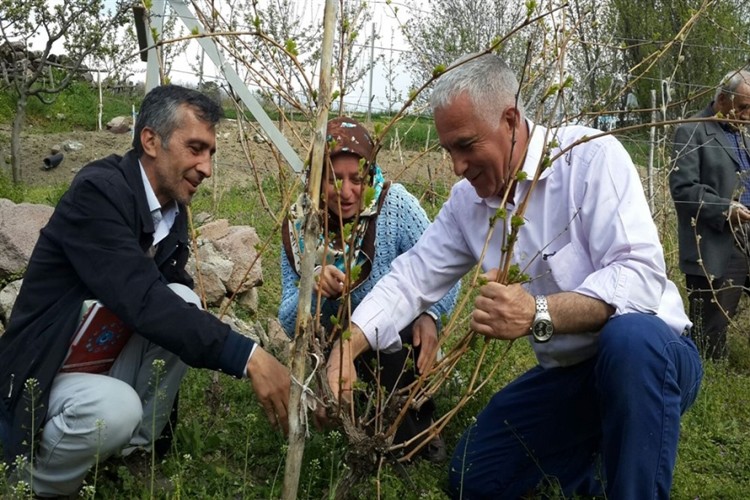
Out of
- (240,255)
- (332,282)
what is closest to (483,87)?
(332,282)

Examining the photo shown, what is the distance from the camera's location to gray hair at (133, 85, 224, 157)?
2953mm

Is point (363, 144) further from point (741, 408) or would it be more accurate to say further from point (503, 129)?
point (741, 408)

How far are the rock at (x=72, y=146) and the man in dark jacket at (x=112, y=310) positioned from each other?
1057 cm

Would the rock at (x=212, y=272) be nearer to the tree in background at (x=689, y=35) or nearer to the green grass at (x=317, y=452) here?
the green grass at (x=317, y=452)

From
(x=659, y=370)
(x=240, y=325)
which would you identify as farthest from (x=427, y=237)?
(x=240, y=325)

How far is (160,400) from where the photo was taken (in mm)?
3105

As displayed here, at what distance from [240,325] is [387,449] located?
7.76 ft

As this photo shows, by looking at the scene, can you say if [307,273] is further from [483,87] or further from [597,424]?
[597,424]

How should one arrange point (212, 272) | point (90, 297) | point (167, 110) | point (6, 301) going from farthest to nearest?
point (212, 272)
point (6, 301)
point (167, 110)
point (90, 297)

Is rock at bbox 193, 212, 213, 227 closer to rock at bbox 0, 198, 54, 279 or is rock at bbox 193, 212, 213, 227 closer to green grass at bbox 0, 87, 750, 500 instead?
rock at bbox 0, 198, 54, 279

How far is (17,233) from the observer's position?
17.4ft

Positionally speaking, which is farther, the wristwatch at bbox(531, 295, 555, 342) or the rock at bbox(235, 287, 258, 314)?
the rock at bbox(235, 287, 258, 314)

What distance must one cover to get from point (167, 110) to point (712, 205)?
3620 millimetres

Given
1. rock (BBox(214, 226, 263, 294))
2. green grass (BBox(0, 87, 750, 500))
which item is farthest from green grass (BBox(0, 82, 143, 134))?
green grass (BBox(0, 87, 750, 500))
